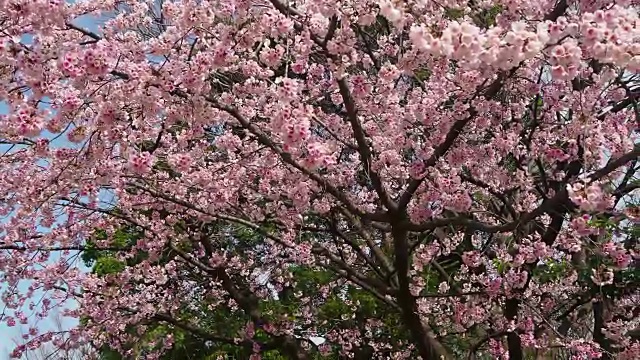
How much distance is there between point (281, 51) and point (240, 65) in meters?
0.85

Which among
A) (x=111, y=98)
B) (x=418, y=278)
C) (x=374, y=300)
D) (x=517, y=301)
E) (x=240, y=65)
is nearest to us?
(x=111, y=98)

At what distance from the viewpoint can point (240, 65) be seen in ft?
16.6

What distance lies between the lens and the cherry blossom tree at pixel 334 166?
142 inches

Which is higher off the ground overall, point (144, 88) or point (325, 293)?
point (325, 293)

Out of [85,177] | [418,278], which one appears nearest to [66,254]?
[85,177]

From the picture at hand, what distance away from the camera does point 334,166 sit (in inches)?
208

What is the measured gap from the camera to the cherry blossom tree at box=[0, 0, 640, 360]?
360 centimetres

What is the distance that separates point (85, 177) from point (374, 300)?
4.61 meters

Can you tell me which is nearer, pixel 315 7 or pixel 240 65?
pixel 315 7

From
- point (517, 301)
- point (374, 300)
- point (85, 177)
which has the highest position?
point (374, 300)

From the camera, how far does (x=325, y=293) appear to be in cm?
867

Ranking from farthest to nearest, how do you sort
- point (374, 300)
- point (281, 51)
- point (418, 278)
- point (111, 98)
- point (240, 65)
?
point (374, 300)
point (418, 278)
point (240, 65)
point (281, 51)
point (111, 98)

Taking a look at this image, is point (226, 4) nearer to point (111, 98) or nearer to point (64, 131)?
point (111, 98)

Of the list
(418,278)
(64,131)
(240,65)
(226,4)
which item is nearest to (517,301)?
(418,278)
